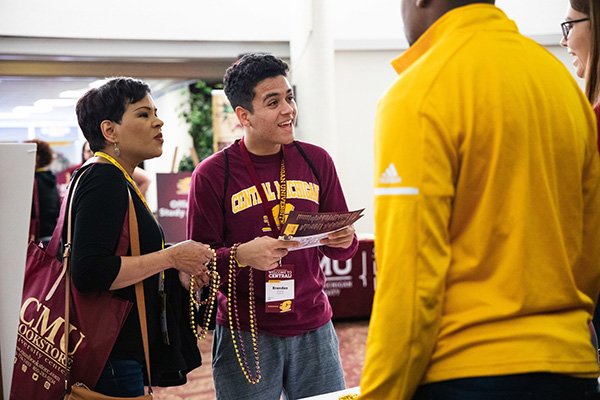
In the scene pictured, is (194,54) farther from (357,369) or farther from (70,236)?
(70,236)

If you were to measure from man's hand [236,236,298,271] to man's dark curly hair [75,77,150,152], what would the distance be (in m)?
0.58

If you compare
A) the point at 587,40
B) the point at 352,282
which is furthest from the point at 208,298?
the point at 352,282

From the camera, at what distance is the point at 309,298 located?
7.53ft

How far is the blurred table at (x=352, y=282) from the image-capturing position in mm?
5965

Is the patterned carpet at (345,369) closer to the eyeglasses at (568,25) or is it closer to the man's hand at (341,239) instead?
the man's hand at (341,239)

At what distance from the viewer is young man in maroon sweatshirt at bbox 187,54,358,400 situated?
223 cm

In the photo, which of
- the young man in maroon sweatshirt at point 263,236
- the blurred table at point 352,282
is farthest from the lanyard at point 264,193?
the blurred table at point 352,282

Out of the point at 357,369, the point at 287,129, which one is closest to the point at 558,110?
the point at 287,129

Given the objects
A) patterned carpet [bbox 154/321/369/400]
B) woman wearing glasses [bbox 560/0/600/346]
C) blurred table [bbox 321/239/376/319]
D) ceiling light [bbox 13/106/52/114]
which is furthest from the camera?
ceiling light [bbox 13/106/52/114]

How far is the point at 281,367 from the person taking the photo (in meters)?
2.26

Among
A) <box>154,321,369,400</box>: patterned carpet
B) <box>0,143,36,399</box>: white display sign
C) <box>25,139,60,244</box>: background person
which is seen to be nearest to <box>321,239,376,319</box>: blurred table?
<box>154,321,369,400</box>: patterned carpet

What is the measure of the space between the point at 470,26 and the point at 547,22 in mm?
7883

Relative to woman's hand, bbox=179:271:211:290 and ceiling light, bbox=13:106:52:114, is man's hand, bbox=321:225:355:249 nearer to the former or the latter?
woman's hand, bbox=179:271:211:290

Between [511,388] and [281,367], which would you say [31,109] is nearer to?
[281,367]
